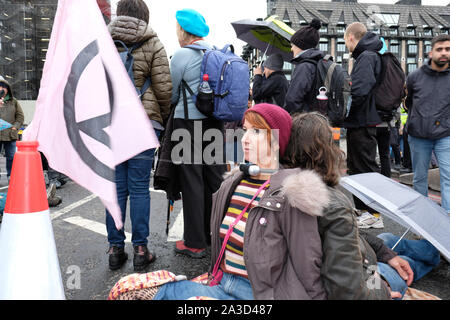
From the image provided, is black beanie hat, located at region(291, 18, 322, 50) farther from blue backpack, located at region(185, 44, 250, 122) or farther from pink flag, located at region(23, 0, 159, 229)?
pink flag, located at region(23, 0, 159, 229)

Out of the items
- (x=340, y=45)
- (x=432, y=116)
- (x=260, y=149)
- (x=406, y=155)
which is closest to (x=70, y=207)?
(x=260, y=149)

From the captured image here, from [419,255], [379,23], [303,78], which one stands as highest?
[379,23]

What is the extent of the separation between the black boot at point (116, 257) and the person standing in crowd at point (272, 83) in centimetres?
313

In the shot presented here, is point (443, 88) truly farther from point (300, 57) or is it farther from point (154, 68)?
point (154, 68)

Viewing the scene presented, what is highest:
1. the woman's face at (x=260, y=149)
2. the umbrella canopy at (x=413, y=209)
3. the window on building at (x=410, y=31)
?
the window on building at (x=410, y=31)

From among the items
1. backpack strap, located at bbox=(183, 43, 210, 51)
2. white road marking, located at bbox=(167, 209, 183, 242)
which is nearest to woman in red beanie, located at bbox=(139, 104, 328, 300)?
backpack strap, located at bbox=(183, 43, 210, 51)

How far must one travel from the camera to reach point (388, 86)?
3.85 metres

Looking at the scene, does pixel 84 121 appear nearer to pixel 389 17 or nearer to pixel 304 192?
pixel 304 192

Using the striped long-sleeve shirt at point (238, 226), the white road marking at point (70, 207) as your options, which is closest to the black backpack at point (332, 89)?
the striped long-sleeve shirt at point (238, 226)

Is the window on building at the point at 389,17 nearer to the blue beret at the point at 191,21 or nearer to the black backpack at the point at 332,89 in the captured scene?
the black backpack at the point at 332,89

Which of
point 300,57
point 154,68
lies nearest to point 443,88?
point 300,57

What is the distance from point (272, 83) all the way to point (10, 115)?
500cm

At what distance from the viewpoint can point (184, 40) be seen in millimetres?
2996

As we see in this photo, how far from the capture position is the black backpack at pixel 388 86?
150 inches
